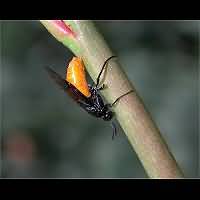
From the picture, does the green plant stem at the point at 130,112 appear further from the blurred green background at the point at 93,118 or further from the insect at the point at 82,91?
the blurred green background at the point at 93,118

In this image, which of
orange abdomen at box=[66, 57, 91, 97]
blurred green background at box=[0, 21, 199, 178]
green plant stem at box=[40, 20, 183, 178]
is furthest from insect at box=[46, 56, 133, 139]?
blurred green background at box=[0, 21, 199, 178]

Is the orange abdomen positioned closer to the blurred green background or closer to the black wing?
the black wing

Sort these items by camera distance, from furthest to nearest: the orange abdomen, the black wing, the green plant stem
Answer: the black wing, the orange abdomen, the green plant stem

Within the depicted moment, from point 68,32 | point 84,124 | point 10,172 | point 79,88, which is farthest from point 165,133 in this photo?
point 68,32

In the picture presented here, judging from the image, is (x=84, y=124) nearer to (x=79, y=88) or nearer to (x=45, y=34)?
(x=45, y=34)

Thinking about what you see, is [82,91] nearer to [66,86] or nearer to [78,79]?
[66,86]
